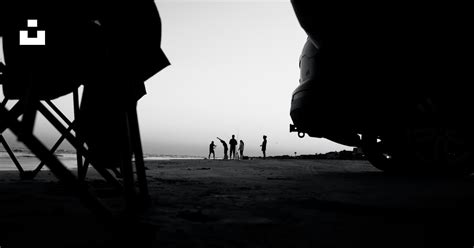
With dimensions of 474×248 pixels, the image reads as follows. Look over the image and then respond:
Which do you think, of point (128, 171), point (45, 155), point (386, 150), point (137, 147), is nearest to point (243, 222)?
point (128, 171)

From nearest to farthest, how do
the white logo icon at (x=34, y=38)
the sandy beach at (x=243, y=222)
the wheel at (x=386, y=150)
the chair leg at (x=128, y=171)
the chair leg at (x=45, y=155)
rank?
the chair leg at (x=45, y=155) → the sandy beach at (x=243, y=222) → the white logo icon at (x=34, y=38) → the chair leg at (x=128, y=171) → the wheel at (x=386, y=150)

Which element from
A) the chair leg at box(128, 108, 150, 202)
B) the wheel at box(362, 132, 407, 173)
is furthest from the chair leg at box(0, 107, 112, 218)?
the wheel at box(362, 132, 407, 173)

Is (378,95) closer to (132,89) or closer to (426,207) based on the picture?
(426,207)

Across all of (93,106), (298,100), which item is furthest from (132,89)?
(298,100)

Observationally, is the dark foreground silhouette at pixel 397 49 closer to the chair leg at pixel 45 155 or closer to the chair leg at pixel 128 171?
the chair leg at pixel 128 171

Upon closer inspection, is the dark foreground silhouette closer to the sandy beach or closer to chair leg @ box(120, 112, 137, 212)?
the sandy beach

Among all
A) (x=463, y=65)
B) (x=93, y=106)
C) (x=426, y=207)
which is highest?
(x=463, y=65)

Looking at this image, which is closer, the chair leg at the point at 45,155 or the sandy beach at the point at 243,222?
the chair leg at the point at 45,155

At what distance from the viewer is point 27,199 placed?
297cm

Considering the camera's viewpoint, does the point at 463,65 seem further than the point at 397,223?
Yes

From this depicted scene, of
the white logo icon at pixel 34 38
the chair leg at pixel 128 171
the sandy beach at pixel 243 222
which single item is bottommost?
the sandy beach at pixel 243 222

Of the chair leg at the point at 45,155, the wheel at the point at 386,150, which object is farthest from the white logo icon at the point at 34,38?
the wheel at the point at 386,150

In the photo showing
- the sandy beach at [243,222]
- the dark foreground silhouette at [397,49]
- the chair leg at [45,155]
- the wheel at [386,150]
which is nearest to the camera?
the chair leg at [45,155]

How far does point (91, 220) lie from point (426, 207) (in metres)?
2.73
